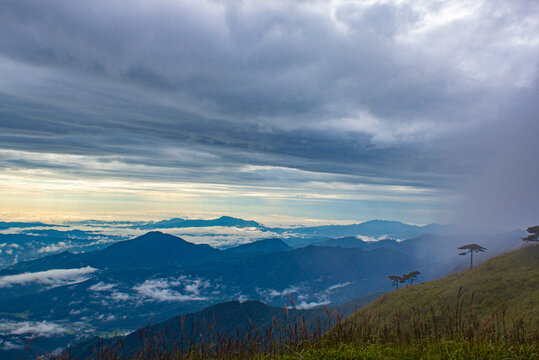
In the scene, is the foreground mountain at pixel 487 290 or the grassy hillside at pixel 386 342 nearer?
the grassy hillside at pixel 386 342

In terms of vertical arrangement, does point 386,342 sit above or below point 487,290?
above

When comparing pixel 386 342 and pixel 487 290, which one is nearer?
pixel 386 342

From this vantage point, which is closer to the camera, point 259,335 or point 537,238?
point 259,335

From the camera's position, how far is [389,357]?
28.4 ft

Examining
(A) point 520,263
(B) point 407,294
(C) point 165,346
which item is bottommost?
(B) point 407,294

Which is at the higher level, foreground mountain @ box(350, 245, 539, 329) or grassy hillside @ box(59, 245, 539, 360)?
grassy hillside @ box(59, 245, 539, 360)

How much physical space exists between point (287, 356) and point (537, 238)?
268 ft

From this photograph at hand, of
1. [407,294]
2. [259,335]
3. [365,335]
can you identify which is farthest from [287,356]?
[407,294]

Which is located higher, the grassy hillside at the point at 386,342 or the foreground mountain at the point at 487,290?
the grassy hillside at the point at 386,342

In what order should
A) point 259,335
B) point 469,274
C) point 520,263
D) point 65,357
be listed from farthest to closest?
point 469,274, point 520,263, point 259,335, point 65,357

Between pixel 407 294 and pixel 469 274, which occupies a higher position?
pixel 469 274

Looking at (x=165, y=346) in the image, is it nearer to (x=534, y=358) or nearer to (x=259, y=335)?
(x=259, y=335)

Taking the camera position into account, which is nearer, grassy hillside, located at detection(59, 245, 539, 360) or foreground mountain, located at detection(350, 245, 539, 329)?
grassy hillside, located at detection(59, 245, 539, 360)

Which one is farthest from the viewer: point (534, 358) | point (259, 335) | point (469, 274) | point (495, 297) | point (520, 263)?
point (469, 274)
